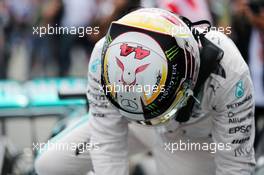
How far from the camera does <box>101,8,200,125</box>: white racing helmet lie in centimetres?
202

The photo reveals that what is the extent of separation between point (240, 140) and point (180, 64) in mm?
392

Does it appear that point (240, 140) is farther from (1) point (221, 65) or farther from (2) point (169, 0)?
(2) point (169, 0)

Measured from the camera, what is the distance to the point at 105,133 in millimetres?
2387

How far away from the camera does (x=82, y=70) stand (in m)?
6.51

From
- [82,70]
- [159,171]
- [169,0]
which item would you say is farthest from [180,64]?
[82,70]

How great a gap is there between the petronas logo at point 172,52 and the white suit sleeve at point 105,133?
0.36m

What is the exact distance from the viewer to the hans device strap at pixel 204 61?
7.36 ft
